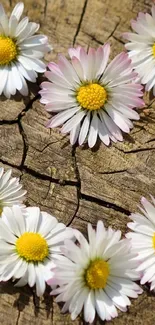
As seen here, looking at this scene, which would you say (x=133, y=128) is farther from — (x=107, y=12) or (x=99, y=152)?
(x=107, y=12)

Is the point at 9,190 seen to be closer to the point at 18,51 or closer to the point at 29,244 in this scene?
the point at 29,244

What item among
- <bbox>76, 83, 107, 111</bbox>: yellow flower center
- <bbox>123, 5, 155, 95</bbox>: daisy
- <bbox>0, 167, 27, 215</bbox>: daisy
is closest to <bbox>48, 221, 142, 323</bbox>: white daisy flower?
<bbox>0, 167, 27, 215</bbox>: daisy

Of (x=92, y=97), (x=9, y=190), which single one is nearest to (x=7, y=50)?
(x=92, y=97)

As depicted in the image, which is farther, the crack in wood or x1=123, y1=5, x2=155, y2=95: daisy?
x1=123, y1=5, x2=155, y2=95: daisy

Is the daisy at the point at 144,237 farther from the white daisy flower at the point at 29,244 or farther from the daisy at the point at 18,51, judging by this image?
the daisy at the point at 18,51

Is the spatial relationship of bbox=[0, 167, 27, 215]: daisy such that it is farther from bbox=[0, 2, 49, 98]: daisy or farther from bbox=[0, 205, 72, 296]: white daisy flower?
bbox=[0, 2, 49, 98]: daisy

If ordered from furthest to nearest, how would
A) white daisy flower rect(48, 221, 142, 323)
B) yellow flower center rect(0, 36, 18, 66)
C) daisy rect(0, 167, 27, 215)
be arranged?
yellow flower center rect(0, 36, 18, 66) → daisy rect(0, 167, 27, 215) → white daisy flower rect(48, 221, 142, 323)
